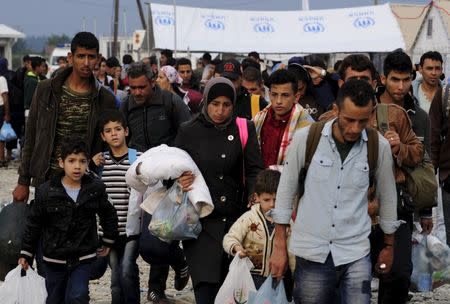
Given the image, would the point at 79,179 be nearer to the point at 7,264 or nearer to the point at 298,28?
the point at 7,264

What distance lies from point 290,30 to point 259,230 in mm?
35676

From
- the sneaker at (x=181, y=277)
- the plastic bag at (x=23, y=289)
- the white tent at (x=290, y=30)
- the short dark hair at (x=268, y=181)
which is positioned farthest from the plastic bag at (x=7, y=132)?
the white tent at (x=290, y=30)

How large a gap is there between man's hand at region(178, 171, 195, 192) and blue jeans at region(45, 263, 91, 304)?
3.14 ft

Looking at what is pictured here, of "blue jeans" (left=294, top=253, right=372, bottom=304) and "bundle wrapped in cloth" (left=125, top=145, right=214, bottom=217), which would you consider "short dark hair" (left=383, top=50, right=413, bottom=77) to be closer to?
"bundle wrapped in cloth" (left=125, top=145, right=214, bottom=217)

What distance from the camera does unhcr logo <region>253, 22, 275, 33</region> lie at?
41000 millimetres

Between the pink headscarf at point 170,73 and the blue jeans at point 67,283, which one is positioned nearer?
the blue jeans at point 67,283

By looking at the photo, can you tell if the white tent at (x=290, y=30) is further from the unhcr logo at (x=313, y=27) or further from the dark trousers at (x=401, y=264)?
the dark trousers at (x=401, y=264)

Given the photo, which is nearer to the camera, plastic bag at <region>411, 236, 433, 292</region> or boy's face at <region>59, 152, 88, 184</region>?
boy's face at <region>59, 152, 88, 184</region>

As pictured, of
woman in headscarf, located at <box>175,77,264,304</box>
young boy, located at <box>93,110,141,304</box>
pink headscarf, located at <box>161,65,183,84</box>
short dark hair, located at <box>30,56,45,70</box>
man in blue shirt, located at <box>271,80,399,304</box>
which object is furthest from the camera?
short dark hair, located at <box>30,56,45,70</box>

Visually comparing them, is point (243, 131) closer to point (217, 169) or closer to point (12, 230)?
point (217, 169)

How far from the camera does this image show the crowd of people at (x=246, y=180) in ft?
16.9

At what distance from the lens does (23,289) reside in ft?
21.3

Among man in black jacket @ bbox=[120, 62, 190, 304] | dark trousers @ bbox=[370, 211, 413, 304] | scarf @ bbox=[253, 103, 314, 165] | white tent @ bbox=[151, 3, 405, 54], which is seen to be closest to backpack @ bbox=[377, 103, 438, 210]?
dark trousers @ bbox=[370, 211, 413, 304]

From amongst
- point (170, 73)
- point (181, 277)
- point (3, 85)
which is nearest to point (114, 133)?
point (181, 277)
